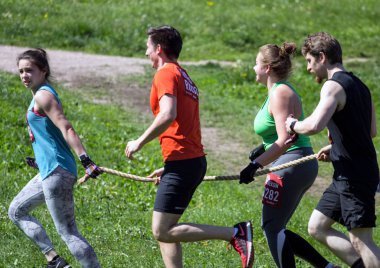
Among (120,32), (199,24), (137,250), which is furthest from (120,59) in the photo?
(137,250)

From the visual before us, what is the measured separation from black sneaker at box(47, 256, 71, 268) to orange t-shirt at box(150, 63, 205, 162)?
3.67 feet

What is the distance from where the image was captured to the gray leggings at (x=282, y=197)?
5.73 m

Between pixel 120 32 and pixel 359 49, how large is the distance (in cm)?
500

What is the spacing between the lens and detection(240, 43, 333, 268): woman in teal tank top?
18.7 ft

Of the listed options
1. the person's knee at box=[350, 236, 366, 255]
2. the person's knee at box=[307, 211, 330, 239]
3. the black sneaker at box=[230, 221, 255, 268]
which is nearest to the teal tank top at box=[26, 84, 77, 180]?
the black sneaker at box=[230, 221, 255, 268]

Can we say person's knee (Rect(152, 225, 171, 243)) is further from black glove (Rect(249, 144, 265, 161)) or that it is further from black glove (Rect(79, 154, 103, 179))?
black glove (Rect(249, 144, 265, 161))

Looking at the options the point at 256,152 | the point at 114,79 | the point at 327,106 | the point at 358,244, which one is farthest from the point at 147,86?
the point at 327,106

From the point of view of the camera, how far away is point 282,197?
572 centimetres

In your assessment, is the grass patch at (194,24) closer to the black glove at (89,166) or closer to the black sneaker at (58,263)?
the black sneaker at (58,263)

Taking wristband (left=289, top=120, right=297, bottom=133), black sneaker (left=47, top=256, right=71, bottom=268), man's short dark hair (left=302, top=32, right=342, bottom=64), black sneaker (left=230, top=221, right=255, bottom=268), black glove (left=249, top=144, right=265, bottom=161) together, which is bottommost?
black sneaker (left=47, top=256, right=71, bottom=268)

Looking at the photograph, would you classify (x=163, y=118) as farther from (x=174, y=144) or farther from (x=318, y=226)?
(x=318, y=226)

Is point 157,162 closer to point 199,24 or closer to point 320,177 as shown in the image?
point 320,177

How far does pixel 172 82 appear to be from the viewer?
546 centimetres

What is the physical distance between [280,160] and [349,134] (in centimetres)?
66
